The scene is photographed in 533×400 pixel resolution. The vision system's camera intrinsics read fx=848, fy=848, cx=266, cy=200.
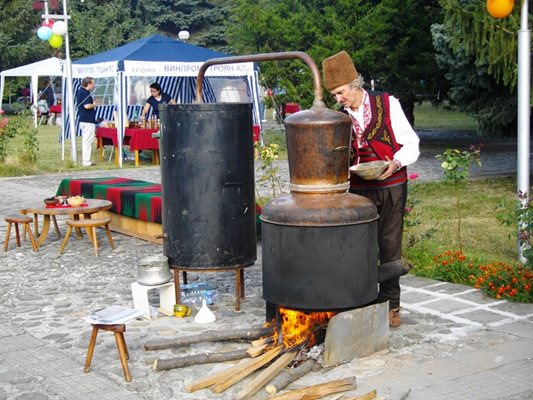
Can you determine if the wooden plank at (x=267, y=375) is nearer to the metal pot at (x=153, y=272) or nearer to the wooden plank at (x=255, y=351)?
the wooden plank at (x=255, y=351)

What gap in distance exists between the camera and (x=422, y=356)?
5.57 m

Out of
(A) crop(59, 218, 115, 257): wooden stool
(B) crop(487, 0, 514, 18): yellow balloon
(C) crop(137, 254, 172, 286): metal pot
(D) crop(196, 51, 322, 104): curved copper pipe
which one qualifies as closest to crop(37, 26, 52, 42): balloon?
(A) crop(59, 218, 115, 257): wooden stool

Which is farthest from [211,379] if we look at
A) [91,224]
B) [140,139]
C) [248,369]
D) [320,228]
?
[140,139]

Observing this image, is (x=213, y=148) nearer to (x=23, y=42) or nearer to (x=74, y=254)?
(x=74, y=254)

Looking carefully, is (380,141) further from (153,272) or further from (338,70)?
(153,272)

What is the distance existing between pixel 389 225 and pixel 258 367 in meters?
1.48

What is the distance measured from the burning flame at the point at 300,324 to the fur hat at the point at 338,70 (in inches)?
59.8

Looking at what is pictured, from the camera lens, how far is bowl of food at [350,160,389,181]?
18.1ft

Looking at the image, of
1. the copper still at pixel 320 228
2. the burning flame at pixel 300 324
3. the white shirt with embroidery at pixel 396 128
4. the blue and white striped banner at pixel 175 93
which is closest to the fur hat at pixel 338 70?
the white shirt with embroidery at pixel 396 128

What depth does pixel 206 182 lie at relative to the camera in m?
6.47

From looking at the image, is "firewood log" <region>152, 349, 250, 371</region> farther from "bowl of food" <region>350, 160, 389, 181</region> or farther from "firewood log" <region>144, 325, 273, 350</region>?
"bowl of food" <region>350, 160, 389, 181</region>

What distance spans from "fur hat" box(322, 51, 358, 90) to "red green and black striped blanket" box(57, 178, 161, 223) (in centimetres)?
435

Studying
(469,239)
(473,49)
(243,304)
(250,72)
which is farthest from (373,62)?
(243,304)

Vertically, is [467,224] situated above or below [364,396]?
above
